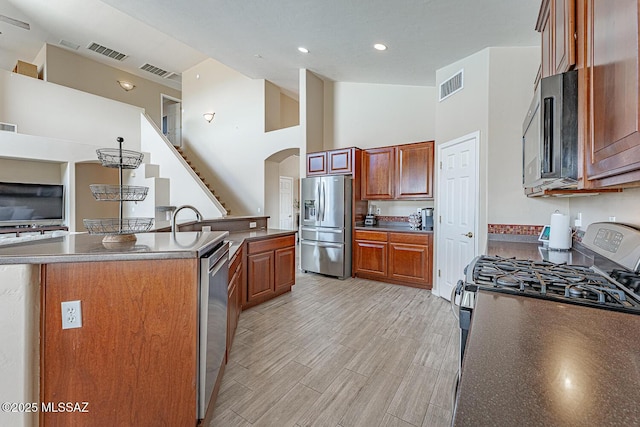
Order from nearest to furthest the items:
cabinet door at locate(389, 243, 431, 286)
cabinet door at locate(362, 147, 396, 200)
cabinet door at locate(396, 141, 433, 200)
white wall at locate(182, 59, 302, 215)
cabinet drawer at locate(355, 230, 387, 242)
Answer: cabinet door at locate(389, 243, 431, 286), cabinet door at locate(396, 141, 433, 200), cabinet drawer at locate(355, 230, 387, 242), cabinet door at locate(362, 147, 396, 200), white wall at locate(182, 59, 302, 215)

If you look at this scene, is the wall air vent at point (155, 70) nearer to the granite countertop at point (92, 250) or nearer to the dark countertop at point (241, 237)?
the dark countertop at point (241, 237)

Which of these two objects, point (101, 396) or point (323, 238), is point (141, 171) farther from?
point (101, 396)

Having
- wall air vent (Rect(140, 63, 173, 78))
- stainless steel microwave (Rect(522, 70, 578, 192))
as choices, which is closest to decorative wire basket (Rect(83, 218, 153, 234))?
stainless steel microwave (Rect(522, 70, 578, 192))

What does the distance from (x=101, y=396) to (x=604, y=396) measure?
177cm

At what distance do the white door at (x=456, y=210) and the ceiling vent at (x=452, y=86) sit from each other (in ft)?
2.09

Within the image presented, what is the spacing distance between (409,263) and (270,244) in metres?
2.10

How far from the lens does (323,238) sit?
4938 mm

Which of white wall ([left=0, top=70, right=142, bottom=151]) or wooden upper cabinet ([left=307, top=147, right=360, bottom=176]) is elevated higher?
white wall ([left=0, top=70, right=142, bottom=151])

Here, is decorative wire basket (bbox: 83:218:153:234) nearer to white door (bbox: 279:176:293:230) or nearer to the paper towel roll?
the paper towel roll

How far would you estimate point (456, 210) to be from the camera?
11.9 feet

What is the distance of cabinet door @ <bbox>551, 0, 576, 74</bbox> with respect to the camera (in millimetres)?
1145

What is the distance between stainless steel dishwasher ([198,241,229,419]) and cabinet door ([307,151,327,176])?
11.0ft

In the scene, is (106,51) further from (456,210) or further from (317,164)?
(456,210)

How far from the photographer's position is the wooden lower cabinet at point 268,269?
338 cm
